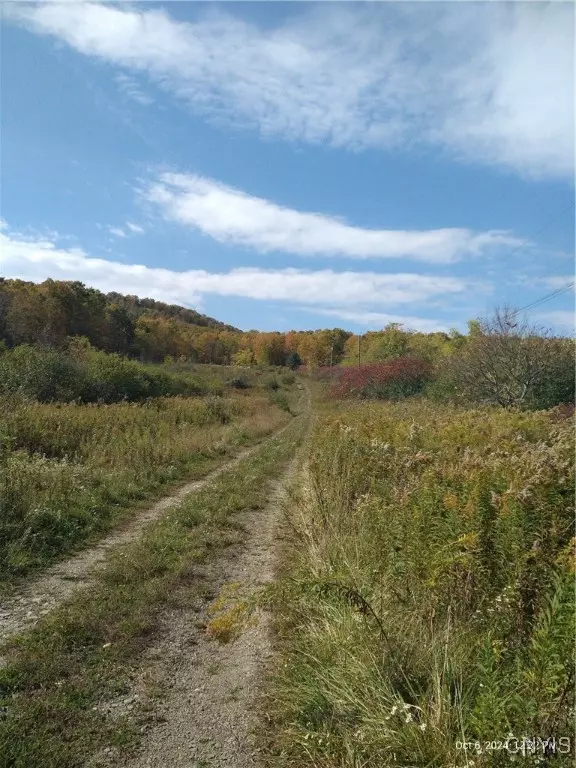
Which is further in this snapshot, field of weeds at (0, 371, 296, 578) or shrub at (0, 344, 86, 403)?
shrub at (0, 344, 86, 403)

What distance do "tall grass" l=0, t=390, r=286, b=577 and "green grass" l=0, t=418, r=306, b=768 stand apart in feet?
3.78

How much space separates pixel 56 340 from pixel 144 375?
17.8 m

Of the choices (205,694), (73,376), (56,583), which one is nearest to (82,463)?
(56,583)

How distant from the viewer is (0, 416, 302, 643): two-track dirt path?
17.5 feet

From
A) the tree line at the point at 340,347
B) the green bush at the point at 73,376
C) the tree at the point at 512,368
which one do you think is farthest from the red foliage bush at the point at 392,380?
the green bush at the point at 73,376

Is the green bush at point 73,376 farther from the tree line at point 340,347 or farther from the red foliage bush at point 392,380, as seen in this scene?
the red foliage bush at point 392,380

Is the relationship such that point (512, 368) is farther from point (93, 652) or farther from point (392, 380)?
point (93, 652)

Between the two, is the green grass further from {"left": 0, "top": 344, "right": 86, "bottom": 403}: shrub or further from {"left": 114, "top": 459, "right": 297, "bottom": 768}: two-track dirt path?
{"left": 0, "top": 344, "right": 86, "bottom": 403}: shrub

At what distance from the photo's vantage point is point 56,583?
20.8 ft

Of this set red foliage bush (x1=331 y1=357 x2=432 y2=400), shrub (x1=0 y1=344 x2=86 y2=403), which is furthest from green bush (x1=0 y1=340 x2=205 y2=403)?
red foliage bush (x1=331 y1=357 x2=432 y2=400)

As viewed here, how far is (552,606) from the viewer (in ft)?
9.57

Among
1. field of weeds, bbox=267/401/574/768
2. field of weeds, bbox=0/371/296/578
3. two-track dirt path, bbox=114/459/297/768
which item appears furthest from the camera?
field of weeds, bbox=0/371/296/578

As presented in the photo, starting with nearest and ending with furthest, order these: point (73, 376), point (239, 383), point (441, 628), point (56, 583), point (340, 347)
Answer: point (441, 628), point (56, 583), point (73, 376), point (239, 383), point (340, 347)

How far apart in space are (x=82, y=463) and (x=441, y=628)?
11.1m
